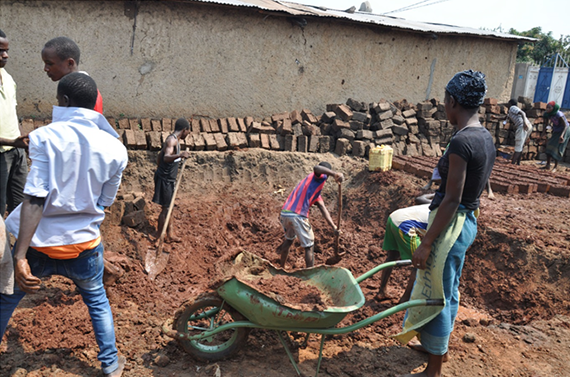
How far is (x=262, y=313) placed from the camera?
312cm

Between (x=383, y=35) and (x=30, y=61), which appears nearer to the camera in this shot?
(x=30, y=61)

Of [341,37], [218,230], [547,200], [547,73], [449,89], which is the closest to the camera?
[449,89]

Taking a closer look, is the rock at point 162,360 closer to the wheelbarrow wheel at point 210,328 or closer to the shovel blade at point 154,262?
the wheelbarrow wheel at point 210,328

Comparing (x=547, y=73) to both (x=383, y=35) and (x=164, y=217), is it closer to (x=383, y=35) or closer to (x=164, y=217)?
(x=383, y=35)

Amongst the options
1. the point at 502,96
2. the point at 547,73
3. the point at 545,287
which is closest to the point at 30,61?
the point at 545,287

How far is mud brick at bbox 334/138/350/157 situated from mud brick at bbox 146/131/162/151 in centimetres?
340

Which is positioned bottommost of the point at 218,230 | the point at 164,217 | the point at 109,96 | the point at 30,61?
the point at 218,230

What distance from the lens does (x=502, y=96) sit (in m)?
12.7

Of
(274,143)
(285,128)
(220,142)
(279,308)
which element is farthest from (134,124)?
(279,308)

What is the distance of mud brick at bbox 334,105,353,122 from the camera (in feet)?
29.8

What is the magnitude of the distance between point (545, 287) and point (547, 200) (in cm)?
290

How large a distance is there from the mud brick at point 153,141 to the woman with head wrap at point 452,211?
213 inches

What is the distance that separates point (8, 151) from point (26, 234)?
5.90ft

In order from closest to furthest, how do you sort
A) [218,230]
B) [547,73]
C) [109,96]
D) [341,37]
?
1. [218,230]
2. [109,96]
3. [341,37]
4. [547,73]
